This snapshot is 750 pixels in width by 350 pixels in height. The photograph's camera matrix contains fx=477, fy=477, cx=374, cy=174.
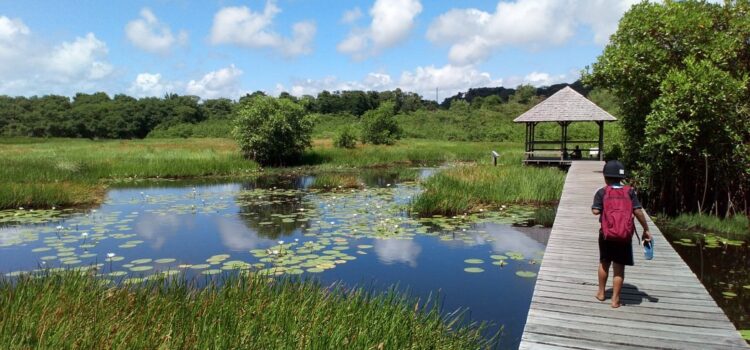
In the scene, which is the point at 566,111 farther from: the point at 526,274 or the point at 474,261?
the point at 526,274

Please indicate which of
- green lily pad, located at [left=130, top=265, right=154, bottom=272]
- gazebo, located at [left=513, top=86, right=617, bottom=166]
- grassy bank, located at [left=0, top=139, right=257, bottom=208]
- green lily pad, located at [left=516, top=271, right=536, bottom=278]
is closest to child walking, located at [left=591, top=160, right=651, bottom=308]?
green lily pad, located at [left=516, top=271, right=536, bottom=278]

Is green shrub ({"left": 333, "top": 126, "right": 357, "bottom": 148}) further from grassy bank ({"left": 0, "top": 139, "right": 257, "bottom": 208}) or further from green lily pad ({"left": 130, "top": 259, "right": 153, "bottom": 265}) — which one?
green lily pad ({"left": 130, "top": 259, "right": 153, "bottom": 265})

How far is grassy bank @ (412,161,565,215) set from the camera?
1362 cm

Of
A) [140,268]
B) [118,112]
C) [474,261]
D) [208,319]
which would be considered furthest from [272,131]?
[118,112]

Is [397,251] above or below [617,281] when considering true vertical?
below

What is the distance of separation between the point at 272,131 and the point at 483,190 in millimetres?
16767

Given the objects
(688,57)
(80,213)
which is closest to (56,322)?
(80,213)

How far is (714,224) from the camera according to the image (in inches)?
446

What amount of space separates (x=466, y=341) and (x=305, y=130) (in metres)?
26.5

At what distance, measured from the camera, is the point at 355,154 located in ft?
109

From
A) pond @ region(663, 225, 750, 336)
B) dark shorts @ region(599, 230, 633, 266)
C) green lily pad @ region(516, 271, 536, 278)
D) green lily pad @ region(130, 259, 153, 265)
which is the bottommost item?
pond @ region(663, 225, 750, 336)

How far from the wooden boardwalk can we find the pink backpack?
789 mm

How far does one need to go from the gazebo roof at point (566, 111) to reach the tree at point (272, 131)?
46.1 ft

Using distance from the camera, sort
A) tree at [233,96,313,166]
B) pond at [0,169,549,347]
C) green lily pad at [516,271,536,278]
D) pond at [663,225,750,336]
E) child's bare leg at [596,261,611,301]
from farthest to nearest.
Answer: tree at [233,96,313,166] < green lily pad at [516,271,536,278] < pond at [0,169,549,347] < pond at [663,225,750,336] < child's bare leg at [596,261,611,301]
